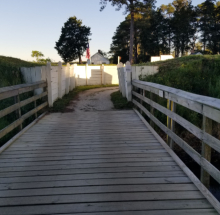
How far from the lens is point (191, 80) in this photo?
9922mm

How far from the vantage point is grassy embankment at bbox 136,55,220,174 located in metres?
8.36

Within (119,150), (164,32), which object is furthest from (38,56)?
(119,150)

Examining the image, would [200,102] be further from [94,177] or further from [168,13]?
[168,13]

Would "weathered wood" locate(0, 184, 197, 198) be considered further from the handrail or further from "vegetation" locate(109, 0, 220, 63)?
"vegetation" locate(109, 0, 220, 63)

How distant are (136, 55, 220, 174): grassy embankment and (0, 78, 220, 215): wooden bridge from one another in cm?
264

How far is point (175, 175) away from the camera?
372 cm

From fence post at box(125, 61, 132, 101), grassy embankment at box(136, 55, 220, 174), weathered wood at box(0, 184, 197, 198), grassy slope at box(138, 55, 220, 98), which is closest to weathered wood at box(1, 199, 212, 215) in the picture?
weathered wood at box(0, 184, 197, 198)

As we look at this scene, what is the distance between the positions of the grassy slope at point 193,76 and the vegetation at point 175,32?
Result: 126 ft

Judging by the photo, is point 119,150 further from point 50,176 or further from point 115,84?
point 115,84

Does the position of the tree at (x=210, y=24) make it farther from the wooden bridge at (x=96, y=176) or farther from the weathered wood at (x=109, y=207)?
the weathered wood at (x=109, y=207)

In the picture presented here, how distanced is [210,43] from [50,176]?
49308mm

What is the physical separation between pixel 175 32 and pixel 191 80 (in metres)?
47.2

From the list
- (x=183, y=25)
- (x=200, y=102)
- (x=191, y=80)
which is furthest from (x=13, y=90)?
(x=183, y=25)

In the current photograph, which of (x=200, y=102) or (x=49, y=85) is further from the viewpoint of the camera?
(x=49, y=85)
